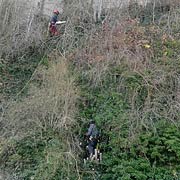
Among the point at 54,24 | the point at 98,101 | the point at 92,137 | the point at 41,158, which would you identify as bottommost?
the point at 41,158

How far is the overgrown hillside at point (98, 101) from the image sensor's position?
1055cm

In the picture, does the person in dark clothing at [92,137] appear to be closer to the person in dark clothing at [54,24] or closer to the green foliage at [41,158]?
the green foliage at [41,158]

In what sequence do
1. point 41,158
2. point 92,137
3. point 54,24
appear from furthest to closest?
point 54,24, point 92,137, point 41,158

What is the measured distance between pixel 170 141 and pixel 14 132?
4367 mm

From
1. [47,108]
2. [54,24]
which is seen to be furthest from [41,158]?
[54,24]

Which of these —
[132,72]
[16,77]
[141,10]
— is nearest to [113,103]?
[132,72]

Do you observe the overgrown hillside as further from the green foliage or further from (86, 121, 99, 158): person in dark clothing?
(86, 121, 99, 158): person in dark clothing

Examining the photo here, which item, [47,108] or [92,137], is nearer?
[92,137]

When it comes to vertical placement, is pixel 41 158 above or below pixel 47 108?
below

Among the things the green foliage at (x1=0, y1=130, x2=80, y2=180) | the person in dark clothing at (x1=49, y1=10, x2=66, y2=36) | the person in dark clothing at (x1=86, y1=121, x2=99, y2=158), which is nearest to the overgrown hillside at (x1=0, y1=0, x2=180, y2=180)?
the green foliage at (x1=0, y1=130, x2=80, y2=180)

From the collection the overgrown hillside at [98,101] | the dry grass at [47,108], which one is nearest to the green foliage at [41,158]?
the overgrown hillside at [98,101]

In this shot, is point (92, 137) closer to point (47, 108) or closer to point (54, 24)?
point (47, 108)

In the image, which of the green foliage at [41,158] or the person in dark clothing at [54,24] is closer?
the green foliage at [41,158]

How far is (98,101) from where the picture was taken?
40.8 ft
